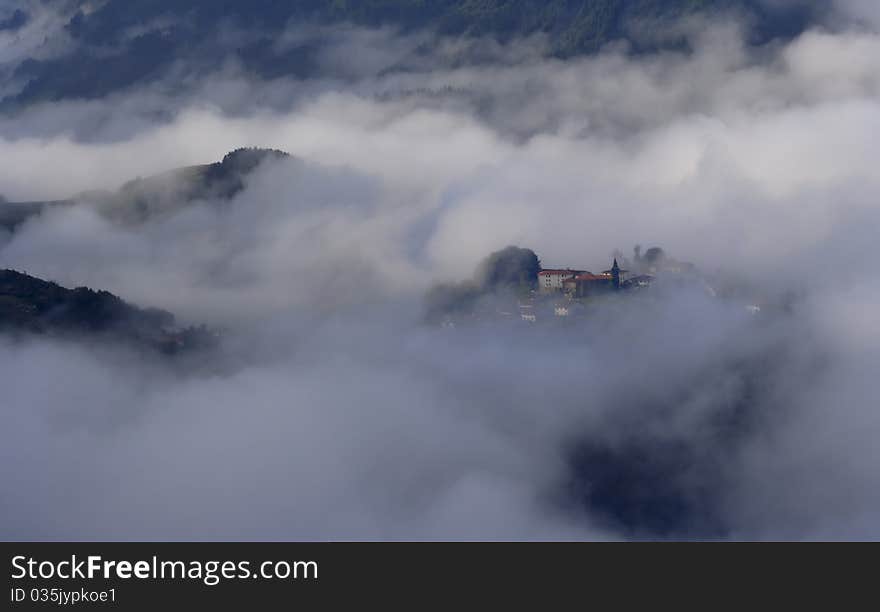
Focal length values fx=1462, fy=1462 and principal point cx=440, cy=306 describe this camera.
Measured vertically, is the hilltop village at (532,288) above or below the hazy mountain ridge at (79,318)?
above

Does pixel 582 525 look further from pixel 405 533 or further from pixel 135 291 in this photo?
pixel 135 291

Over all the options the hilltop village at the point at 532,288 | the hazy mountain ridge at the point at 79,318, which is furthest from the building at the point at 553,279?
the hazy mountain ridge at the point at 79,318

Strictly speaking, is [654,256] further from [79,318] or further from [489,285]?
[79,318]

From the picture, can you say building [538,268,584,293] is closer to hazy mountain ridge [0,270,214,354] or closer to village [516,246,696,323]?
village [516,246,696,323]

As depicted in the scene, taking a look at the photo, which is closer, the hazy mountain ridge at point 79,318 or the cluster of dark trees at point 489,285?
the hazy mountain ridge at point 79,318

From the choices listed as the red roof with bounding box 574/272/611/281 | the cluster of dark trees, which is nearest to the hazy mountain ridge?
the cluster of dark trees

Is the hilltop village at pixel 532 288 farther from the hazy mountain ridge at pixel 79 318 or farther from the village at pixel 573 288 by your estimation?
A: the hazy mountain ridge at pixel 79 318

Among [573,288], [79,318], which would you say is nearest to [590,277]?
[573,288]

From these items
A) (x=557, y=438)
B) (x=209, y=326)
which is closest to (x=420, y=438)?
(x=557, y=438)
